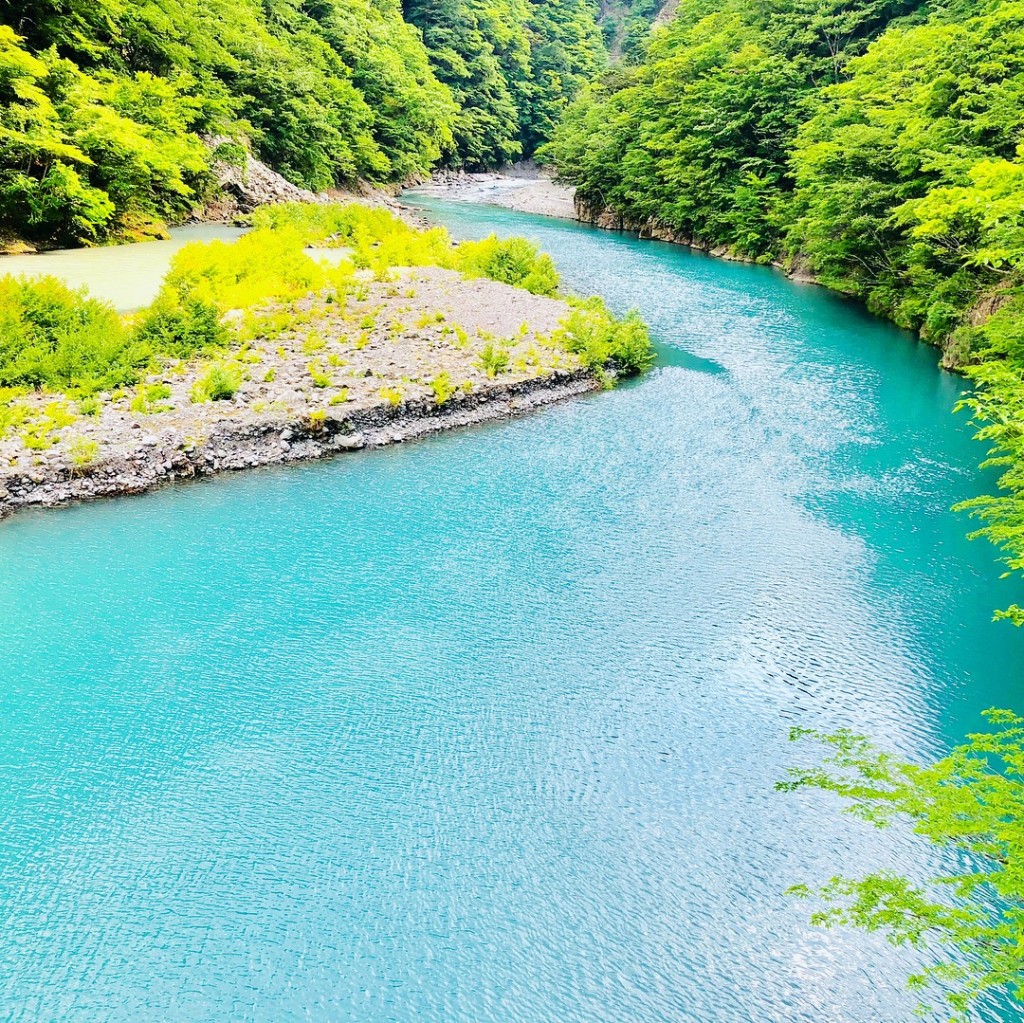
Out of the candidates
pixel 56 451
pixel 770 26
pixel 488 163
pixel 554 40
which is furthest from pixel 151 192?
pixel 554 40

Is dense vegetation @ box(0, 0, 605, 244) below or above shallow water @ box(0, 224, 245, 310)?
above

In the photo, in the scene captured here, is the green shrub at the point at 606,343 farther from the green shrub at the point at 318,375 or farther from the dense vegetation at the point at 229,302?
the green shrub at the point at 318,375

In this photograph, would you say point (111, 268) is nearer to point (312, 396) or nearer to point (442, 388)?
point (312, 396)

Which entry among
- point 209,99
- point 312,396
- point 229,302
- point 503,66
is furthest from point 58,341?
point 503,66

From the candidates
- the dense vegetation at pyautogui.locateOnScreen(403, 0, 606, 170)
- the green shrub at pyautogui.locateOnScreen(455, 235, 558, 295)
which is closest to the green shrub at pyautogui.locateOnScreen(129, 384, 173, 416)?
the green shrub at pyautogui.locateOnScreen(455, 235, 558, 295)

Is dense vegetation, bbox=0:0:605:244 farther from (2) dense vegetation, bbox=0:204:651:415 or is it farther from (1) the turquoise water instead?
(1) the turquoise water

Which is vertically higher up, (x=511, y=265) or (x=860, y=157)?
(x=860, y=157)
